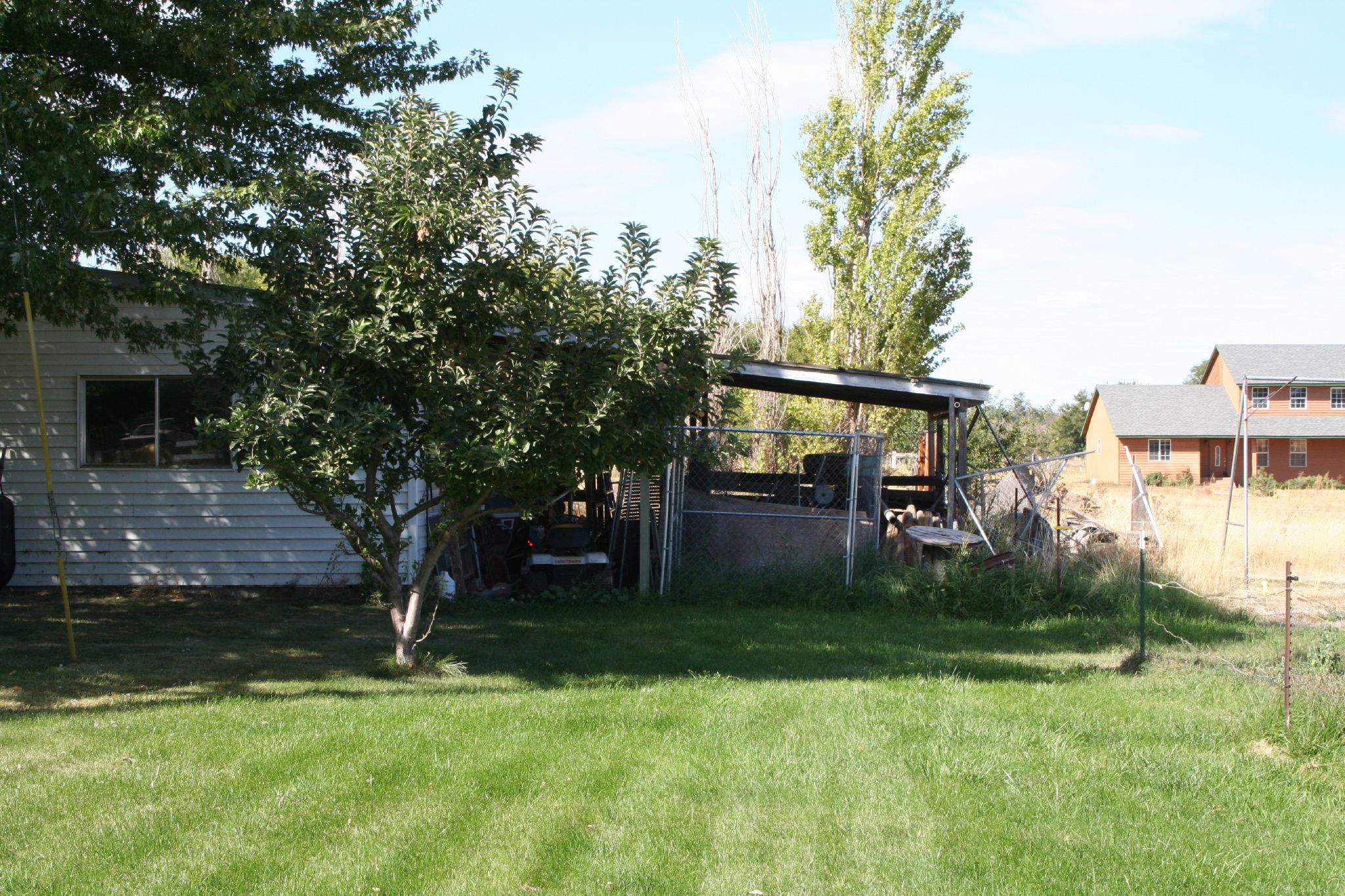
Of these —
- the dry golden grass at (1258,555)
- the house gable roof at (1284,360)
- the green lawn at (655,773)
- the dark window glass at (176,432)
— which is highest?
the house gable roof at (1284,360)

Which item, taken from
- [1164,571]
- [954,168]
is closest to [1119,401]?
[954,168]

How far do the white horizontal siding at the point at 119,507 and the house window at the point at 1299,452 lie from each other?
42191mm

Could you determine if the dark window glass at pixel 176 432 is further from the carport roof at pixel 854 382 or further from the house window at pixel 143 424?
the carport roof at pixel 854 382

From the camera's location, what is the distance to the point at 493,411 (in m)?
7.17

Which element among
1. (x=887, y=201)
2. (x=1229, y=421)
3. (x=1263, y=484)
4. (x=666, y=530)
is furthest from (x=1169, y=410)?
(x=666, y=530)

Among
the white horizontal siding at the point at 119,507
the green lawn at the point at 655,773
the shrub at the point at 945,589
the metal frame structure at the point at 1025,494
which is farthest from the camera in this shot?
the metal frame structure at the point at 1025,494

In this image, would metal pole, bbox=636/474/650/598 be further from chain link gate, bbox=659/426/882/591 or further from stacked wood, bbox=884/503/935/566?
stacked wood, bbox=884/503/935/566

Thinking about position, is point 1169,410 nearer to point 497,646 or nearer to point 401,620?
point 497,646

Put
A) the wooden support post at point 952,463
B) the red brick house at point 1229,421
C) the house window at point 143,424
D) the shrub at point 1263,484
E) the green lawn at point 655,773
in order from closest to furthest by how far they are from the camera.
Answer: the green lawn at point 655,773 < the house window at point 143,424 < the wooden support post at point 952,463 < the shrub at point 1263,484 < the red brick house at point 1229,421

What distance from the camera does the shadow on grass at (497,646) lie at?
24.2 feet

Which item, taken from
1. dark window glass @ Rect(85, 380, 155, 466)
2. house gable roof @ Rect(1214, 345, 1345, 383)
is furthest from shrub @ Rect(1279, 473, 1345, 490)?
dark window glass @ Rect(85, 380, 155, 466)

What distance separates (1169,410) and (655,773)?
45.5 m

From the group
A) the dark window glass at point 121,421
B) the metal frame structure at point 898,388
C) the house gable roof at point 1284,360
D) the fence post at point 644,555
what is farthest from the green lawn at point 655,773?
the house gable roof at point 1284,360

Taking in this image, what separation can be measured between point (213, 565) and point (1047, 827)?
972 centimetres
